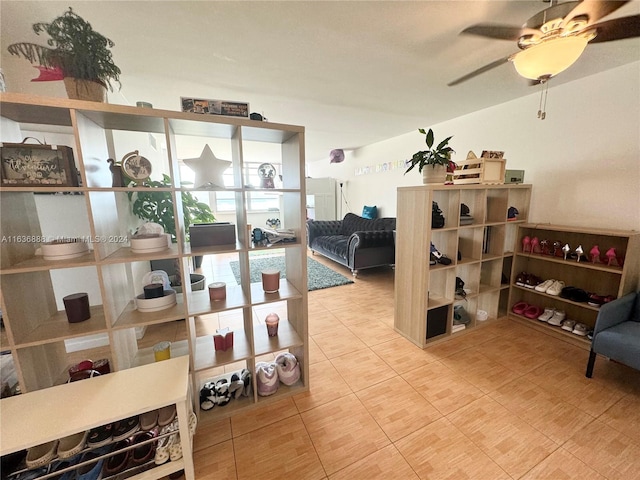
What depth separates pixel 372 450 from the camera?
135 cm

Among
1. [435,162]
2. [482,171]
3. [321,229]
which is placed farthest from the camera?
[321,229]

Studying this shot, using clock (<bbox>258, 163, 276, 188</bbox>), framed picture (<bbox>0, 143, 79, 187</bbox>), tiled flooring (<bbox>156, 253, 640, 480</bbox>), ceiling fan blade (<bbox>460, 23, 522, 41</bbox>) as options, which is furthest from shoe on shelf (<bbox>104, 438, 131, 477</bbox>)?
ceiling fan blade (<bbox>460, 23, 522, 41</bbox>)

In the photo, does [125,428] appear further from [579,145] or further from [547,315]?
[579,145]

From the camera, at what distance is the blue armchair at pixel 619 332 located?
161 centimetres

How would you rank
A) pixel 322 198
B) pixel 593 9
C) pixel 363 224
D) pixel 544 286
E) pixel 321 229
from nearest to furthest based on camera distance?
pixel 593 9, pixel 544 286, pixel 363 224, pixel 321 229, pixel 322 198

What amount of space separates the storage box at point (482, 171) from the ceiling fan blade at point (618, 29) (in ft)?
3.15

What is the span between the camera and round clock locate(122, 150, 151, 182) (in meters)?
1.30

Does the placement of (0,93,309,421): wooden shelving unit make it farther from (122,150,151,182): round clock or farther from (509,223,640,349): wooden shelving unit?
(509,223,640,349): wooden shelving unit

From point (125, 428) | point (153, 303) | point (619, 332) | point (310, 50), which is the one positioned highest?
point (310, 50)

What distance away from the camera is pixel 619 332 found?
1.72 m

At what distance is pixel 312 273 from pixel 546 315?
9.72 feet

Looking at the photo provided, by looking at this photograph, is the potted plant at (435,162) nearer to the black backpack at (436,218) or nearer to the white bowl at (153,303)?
the black backpack at (436,218)

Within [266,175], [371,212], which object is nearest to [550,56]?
[266,175]

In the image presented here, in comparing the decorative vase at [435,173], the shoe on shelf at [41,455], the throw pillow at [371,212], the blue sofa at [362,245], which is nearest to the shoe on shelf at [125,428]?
the shoe on shelf at [41,455]
